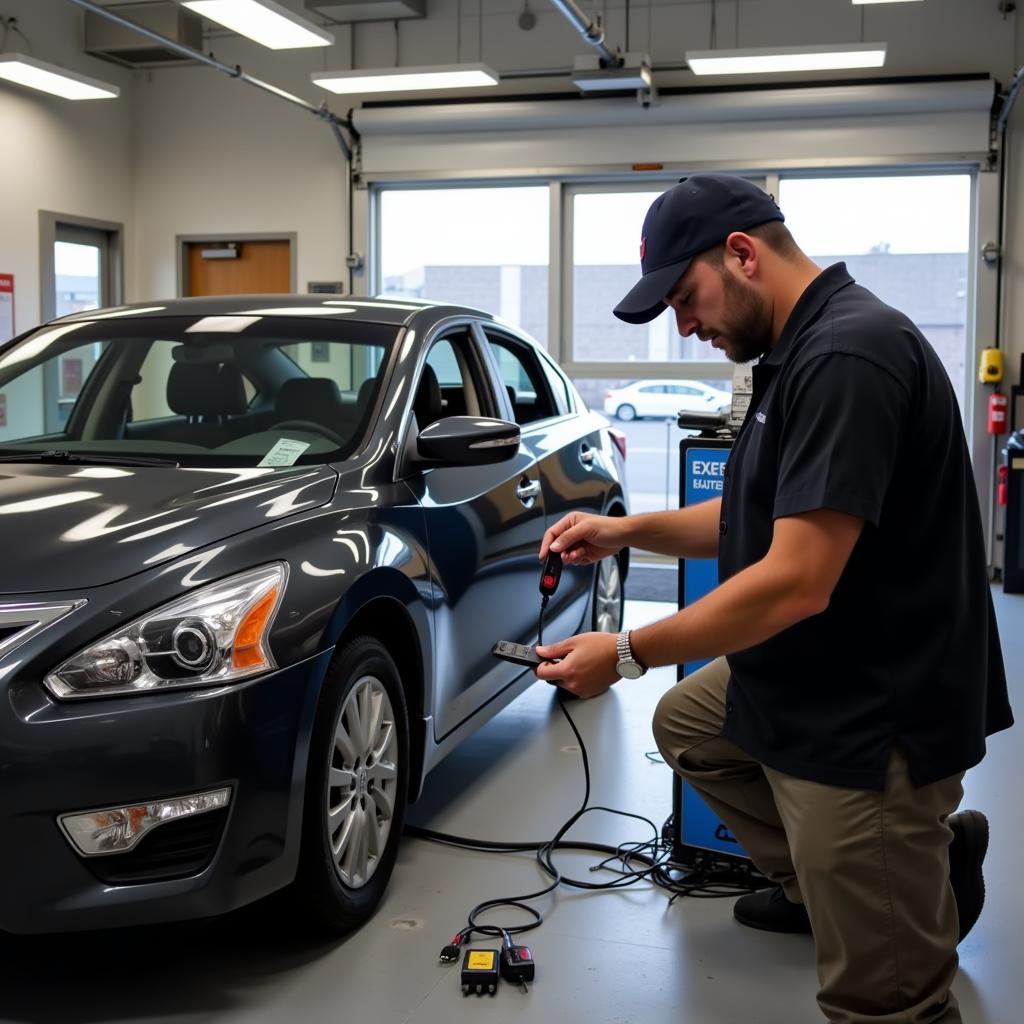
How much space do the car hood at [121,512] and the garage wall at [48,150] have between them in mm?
6120

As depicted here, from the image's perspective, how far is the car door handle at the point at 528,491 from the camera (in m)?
3.57

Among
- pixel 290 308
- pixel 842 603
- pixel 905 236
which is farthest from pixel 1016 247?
pixel 842 603

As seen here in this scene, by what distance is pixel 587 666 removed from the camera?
6.02 feet

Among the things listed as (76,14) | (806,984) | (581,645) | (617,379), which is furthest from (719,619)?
(76,14)

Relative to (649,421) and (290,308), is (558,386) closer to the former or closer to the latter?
(290,308)

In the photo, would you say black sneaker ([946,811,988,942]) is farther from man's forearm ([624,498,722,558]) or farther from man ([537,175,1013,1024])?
man's forearm ([624,498,722,558])

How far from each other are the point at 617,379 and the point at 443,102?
2.26 meters

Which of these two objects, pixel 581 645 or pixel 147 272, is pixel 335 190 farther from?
pixel 581 645

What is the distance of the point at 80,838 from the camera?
2020mm

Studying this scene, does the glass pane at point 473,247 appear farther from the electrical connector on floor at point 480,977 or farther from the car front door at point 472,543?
the electrical connector on floor at point 480,977

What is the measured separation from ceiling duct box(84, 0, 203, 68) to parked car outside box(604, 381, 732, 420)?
11.8ft

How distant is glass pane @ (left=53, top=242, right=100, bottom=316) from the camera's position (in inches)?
347

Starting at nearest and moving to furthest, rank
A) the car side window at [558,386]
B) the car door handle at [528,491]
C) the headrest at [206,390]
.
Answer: the headrest at [206,390] → the car door handle at [528,491] → the car side window at [558,386]

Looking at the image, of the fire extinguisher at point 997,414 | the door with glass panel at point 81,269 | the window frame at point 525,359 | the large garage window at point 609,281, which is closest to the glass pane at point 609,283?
the large garage window at point 609,281
